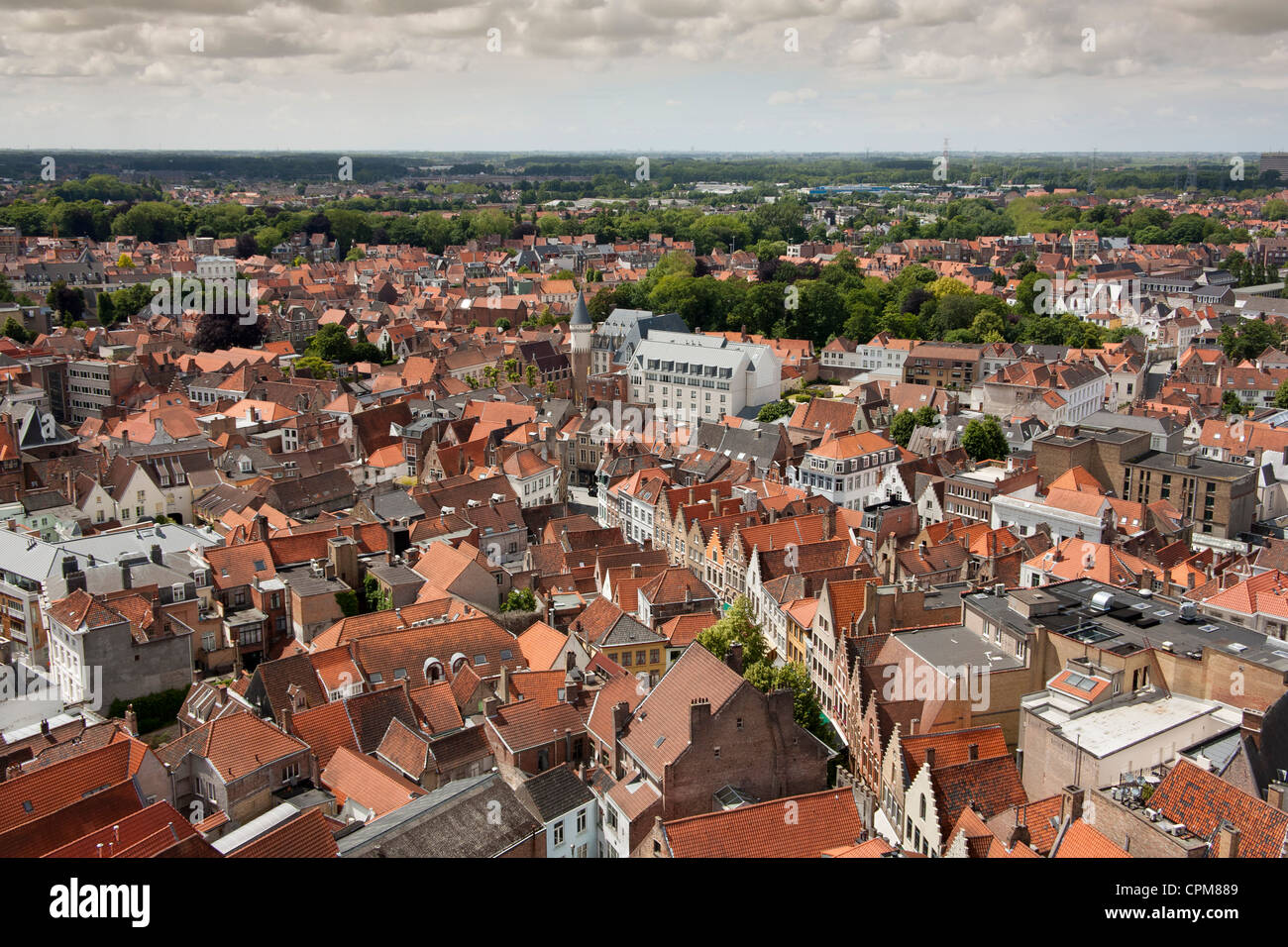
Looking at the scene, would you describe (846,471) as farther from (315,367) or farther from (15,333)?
(15,333)

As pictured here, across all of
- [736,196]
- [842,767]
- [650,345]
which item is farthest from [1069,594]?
[736,196]

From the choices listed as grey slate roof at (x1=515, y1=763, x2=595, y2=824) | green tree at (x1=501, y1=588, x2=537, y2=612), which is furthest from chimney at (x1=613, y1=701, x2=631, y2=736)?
green tree at (x1=501, y1=588, x2=537, y2=612)

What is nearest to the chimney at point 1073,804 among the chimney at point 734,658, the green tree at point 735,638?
the chimney at point 734,658

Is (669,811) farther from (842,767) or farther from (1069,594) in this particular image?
(1069,594)

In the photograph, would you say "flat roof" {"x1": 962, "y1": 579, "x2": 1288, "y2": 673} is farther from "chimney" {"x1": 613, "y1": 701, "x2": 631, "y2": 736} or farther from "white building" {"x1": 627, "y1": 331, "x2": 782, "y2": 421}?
"white building" {"x1": 627, "y1": 331, "x2": 782, "y2": 421}

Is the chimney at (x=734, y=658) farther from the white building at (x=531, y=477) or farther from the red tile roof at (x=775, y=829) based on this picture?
the white building at (x=531, y=477)

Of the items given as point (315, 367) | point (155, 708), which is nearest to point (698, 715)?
point (155, 708)
